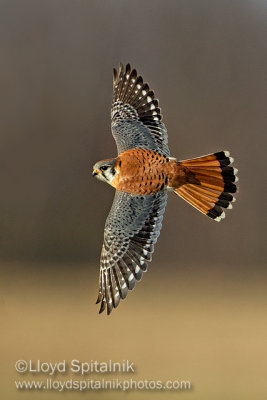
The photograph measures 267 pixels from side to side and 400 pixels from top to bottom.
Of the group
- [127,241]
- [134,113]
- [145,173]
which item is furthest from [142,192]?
[134,113]

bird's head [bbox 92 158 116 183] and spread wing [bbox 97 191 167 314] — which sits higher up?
bird's head [bbox 92 158 116 183]

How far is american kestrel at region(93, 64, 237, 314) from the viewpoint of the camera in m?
1.38

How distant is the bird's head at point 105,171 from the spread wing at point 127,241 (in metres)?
0.09

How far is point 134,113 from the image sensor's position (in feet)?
5.47

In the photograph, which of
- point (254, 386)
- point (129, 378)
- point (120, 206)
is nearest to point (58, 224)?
point (129, 378)

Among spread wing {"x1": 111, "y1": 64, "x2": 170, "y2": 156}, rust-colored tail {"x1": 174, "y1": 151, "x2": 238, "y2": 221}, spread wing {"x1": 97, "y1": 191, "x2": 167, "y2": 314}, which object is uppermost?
spread wing {"x1": 111, "y1": 64, "x2": 170, "y2": 156}

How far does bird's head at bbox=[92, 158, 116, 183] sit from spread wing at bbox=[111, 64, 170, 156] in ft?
0.55

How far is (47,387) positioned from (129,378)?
0.23m

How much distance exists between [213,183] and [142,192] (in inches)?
7.1

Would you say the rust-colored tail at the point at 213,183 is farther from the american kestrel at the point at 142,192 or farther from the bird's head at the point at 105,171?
the bird's head at the point at 105,171

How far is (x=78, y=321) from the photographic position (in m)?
2.38

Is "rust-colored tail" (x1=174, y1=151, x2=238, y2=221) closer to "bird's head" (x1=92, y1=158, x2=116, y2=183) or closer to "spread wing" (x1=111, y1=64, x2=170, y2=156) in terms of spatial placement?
"spread wing" (x1=111, y1=64, x2=170, y2=156)

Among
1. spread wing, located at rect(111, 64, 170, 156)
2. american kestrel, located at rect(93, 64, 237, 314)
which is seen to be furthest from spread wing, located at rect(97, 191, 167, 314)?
spread wing, located at rect(111, 64, 170, 156)

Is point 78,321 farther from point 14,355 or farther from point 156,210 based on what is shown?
point 156,210
